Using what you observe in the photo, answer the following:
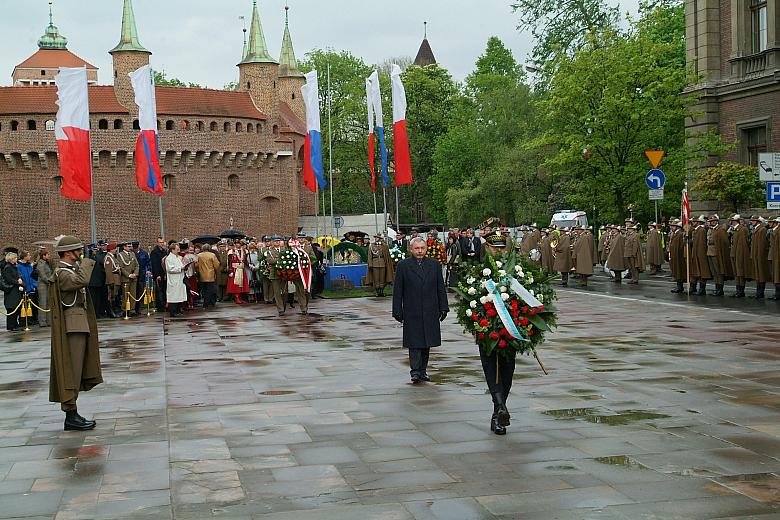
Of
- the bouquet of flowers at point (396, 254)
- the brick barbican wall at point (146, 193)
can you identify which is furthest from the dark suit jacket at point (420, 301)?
the brick barbican wall at point (146, 193)

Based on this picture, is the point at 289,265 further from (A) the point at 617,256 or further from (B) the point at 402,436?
(B) the point at 402,436

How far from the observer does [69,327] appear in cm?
1011

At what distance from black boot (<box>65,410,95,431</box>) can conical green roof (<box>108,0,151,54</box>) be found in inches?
2381

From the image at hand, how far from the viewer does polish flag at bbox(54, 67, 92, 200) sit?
26531 mm

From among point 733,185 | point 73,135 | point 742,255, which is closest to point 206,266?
point 73,135

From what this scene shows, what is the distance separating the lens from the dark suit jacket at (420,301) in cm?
1237

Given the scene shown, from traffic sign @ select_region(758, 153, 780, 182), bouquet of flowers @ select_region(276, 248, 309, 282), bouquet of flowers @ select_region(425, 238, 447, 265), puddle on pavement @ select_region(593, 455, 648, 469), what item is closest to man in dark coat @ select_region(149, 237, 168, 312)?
bouquet of flowers @ select_region(276, 248, 309, 282)

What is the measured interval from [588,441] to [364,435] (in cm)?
195

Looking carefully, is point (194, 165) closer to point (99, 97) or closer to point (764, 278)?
point (99, 97)

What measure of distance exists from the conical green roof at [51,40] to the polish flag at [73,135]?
112290mm

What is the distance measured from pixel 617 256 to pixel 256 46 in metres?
49.0

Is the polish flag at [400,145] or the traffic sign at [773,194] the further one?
the polish flag at [400,145]

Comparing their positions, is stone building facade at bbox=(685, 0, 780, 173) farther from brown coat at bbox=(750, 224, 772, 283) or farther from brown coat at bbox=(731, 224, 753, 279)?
brown coat at bbox=(750, 224, 772, 283)

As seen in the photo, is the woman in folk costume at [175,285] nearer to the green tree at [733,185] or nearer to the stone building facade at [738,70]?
the green tree at [733,185]
